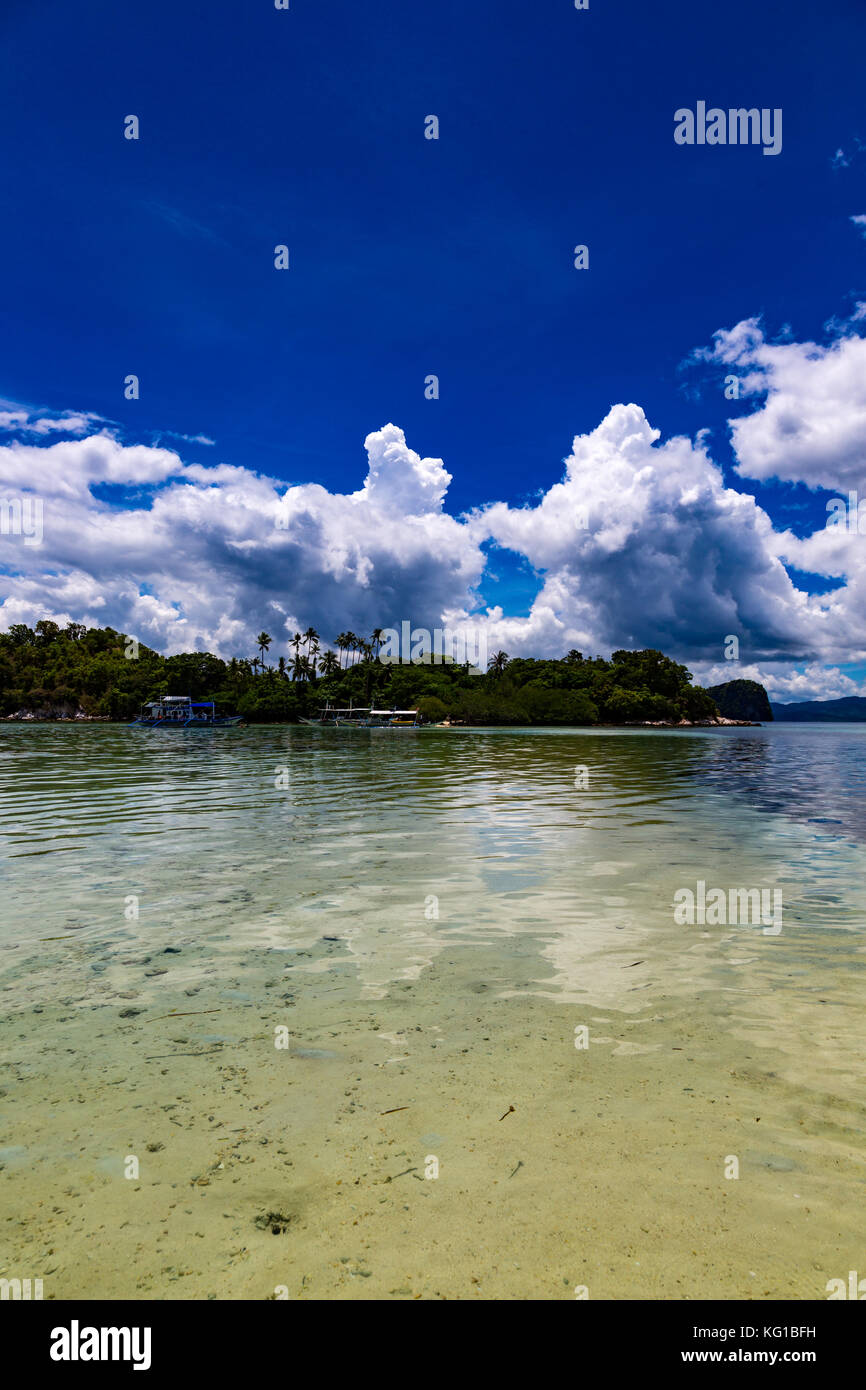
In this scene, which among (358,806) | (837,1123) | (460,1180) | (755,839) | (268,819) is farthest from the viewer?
(358,806)

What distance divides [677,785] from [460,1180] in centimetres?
2815

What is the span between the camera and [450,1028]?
5820 millimetres

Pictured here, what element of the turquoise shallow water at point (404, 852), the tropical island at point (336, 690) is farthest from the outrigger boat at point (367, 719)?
the turquoise shallow water at point (404, 852)

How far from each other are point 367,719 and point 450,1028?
456 feet

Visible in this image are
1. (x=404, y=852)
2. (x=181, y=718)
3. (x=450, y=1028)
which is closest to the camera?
(x=450, y=1028)

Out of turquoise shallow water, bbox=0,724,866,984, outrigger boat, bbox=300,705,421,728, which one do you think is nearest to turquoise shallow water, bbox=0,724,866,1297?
turquoise shallow water, bbox=0,724,866,984

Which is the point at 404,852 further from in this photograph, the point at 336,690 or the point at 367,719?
the point at 336,690

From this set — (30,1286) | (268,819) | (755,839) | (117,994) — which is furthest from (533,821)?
(30,1286)

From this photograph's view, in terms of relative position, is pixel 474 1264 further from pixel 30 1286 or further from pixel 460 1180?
pixel 30 1286

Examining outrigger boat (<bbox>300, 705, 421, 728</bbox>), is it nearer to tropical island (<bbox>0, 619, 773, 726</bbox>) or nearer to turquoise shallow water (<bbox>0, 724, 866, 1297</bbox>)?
tropical island (<bbox>0, 619, 773, 726</bbox>)

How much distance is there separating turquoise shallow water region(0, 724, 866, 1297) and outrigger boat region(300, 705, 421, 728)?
125410mm

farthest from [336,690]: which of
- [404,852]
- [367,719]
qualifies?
[404,852]

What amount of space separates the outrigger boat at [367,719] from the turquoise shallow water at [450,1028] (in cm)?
12541

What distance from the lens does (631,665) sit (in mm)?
198500
